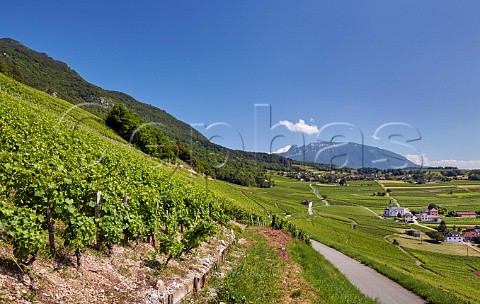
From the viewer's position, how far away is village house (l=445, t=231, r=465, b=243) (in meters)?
104

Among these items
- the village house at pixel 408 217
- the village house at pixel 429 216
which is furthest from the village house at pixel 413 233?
the village house at pixel 429 216

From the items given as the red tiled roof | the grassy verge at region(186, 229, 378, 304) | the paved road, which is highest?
the grassy verge at region(186, 229, 378, 304)

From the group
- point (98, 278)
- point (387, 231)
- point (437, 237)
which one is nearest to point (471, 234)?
point (437, 237)

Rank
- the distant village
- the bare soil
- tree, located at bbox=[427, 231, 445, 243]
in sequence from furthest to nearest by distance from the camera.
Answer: the distant village, tree, located at bbox=[427, 231, 445, 243], the bare soil

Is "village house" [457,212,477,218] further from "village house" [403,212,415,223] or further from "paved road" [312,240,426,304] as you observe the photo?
"paved road" [312,240,426,304]

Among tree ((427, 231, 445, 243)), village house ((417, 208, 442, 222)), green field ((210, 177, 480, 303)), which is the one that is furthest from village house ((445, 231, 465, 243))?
village house ((417, 208, 442, 222))

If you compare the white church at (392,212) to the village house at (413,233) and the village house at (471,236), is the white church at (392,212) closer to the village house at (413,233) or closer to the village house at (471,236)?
the village house at (413,233)

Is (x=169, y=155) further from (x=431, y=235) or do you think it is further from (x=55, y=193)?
(x=431, y=235)

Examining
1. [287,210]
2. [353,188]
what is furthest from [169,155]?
[353,188]

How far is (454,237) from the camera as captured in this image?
4075 inches

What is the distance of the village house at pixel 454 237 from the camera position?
104 meters

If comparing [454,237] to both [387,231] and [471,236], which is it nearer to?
[471,236]

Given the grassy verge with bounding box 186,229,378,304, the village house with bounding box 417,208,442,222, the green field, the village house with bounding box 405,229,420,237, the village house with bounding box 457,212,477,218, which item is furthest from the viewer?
the village house with bounding box 457,212,477,218

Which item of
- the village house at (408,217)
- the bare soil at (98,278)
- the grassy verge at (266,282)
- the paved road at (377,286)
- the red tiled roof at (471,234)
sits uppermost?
the bare soil at (98,278)
